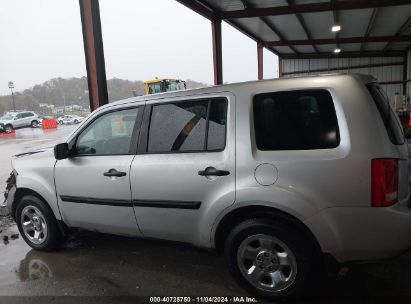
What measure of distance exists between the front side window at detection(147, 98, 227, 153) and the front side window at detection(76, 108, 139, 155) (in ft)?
0.97

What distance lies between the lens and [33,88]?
34.4m

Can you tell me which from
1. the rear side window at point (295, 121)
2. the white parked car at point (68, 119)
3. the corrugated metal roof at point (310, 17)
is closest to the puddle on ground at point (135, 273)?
the rear side window at point (295, 121)

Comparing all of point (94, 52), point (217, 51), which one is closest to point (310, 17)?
point (217, 51)

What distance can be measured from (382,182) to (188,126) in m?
1.54

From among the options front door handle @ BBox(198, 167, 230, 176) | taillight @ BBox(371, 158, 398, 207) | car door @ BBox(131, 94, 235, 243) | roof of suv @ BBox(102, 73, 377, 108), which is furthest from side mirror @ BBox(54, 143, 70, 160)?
taillight @ BBox(371, 158, 398, 207)

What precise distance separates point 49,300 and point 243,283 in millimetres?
1618

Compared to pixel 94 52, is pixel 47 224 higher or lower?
lower

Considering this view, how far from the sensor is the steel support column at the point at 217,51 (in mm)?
12023

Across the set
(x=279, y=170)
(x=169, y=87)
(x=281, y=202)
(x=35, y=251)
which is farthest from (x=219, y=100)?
(x=169, y=87)

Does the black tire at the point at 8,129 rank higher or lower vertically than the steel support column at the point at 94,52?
lower

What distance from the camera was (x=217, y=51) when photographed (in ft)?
40.1

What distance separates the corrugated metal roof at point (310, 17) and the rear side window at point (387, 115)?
8.36m

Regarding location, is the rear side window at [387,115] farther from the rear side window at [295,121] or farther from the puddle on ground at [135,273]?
the puddle on ground at [135,273]

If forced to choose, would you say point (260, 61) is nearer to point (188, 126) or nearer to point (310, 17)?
point (310, 17)
